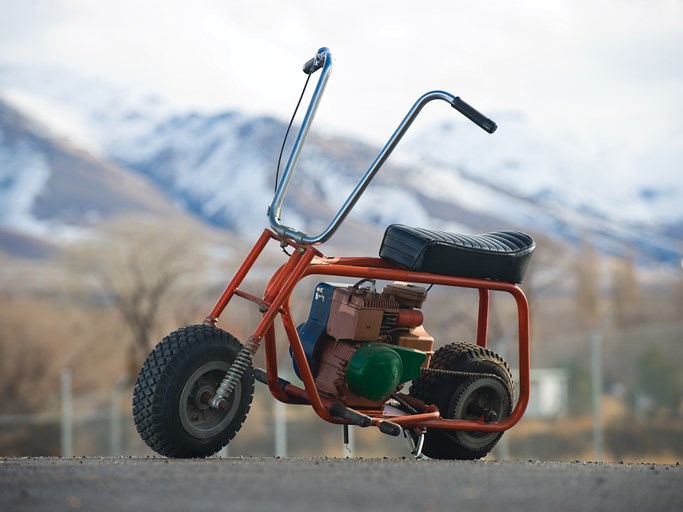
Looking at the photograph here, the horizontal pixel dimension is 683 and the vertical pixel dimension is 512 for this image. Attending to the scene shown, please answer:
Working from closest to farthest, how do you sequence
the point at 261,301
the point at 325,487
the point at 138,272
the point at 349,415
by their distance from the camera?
the point at 325,487 → the point at 261,301 → the point at 349,415 → the point at 138,272

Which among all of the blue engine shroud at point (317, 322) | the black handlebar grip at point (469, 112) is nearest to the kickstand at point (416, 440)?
the blue engine shroud at point (317, 322)

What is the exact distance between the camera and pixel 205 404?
276 inches

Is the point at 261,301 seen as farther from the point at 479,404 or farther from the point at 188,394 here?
the point at 479,404

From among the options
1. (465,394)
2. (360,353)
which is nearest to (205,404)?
(360,353)

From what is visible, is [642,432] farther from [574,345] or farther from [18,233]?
[18,233]

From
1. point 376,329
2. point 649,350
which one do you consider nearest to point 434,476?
point 376,329

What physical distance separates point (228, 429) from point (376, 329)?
111 centimetres

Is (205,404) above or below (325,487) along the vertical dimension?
above

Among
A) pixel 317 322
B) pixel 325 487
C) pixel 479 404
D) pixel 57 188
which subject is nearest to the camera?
pixel 325 487

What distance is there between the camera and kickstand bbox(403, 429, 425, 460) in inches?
302

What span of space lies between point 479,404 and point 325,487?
9.37 ft

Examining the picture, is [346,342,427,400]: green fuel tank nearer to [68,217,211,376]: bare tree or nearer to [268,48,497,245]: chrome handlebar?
[268,48,497,245]: chrome handlebar

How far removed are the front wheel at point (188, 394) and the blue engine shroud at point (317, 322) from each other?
29.1 inches

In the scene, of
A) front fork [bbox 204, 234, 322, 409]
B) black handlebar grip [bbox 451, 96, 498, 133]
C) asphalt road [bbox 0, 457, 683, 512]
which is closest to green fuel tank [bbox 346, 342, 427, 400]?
front fork [bbox 204, 234, 322, 409]
